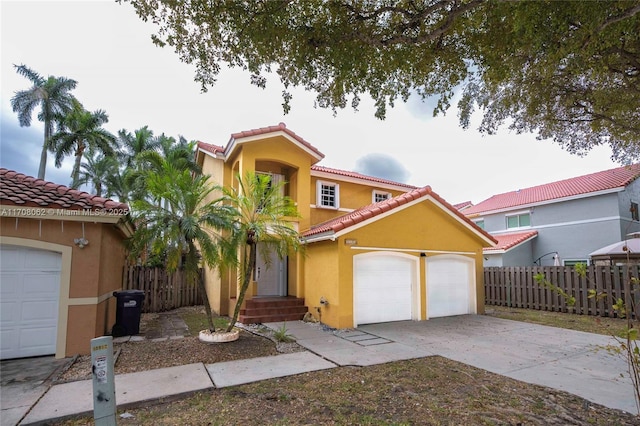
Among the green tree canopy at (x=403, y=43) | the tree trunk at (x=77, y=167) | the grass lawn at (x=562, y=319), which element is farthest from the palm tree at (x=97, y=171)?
the grass lawn at (x=562, y=319)

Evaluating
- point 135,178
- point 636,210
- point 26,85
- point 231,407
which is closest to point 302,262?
point 231,407

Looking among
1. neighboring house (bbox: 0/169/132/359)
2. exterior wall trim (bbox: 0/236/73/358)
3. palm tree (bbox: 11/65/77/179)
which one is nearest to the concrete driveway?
neighboring house (bbox: 0/169/132/359)

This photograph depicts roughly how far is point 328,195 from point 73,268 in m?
10.2

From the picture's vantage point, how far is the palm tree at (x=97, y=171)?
104ft

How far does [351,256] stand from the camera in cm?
1102

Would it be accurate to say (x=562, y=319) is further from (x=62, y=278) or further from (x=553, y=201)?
(x=62, y=278)

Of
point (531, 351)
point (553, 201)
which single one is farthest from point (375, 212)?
point (553, 201)

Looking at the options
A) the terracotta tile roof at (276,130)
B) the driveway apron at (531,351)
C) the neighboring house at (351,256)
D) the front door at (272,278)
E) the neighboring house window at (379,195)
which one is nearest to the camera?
the driveway apron at (531,351)

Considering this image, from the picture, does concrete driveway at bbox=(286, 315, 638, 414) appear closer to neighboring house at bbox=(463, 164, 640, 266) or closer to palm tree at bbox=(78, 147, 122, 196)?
neighboring house at bbox=(463, 164, 640, 266)

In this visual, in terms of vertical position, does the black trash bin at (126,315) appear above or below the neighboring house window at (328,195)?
below

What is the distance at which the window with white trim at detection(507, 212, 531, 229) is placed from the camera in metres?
25.0

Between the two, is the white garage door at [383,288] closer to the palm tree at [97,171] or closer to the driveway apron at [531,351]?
the driveway apron at [531,351]

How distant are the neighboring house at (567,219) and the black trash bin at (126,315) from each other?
20393 millimetres

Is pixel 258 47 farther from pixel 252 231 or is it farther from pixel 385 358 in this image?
pixel 385 358
